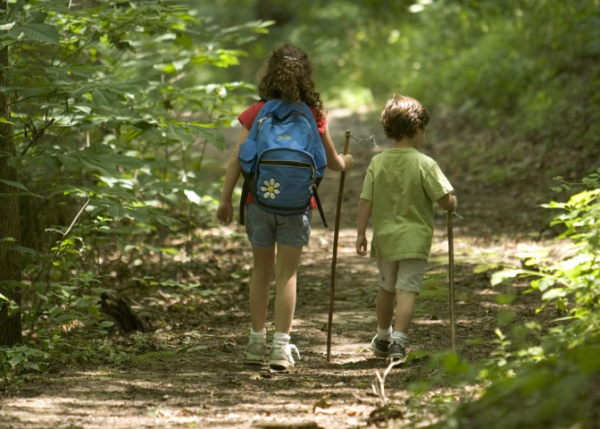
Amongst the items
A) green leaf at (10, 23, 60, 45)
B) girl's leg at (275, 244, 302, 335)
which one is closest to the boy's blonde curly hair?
girl's leg at (275, 244, 302, 335)

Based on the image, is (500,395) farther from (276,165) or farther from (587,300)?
(276,165)

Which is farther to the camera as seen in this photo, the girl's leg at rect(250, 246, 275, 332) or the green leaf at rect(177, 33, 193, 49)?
the green leaf at rect(177, 33, 193, 49)

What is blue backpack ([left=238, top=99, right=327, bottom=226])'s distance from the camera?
13.5 ft

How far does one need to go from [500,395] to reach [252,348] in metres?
2.31

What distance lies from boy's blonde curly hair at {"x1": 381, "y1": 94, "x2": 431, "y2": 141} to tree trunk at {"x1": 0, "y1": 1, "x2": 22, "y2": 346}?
2.53 metres

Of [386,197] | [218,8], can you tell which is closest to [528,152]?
[386,197]

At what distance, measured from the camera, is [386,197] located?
4559 mm

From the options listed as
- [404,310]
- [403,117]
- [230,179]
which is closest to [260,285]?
[230,179]

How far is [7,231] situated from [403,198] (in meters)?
2.74

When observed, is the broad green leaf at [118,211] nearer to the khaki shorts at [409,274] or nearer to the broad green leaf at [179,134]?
the broad green leaf at [179,134]

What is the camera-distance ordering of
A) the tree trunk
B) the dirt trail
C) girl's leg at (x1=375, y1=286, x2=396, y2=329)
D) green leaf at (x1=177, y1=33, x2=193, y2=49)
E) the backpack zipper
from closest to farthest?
1. the dirt trail
2. the backpack zipper
3. girl's leg at (x1=375, y1=286, x2=396, y2=329)
4. the tree trunk
5. green leaf at (x1=177, y1=33, x2=193, y2=49)

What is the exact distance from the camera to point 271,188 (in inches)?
163

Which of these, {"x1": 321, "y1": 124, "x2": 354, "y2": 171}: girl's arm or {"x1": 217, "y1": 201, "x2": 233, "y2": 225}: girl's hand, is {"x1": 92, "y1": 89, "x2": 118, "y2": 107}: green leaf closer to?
{"x1": 217, "y1": 201, "x2": 233, "y2": 225}: girl's hand

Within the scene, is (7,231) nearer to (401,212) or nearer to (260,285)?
(260,285)
